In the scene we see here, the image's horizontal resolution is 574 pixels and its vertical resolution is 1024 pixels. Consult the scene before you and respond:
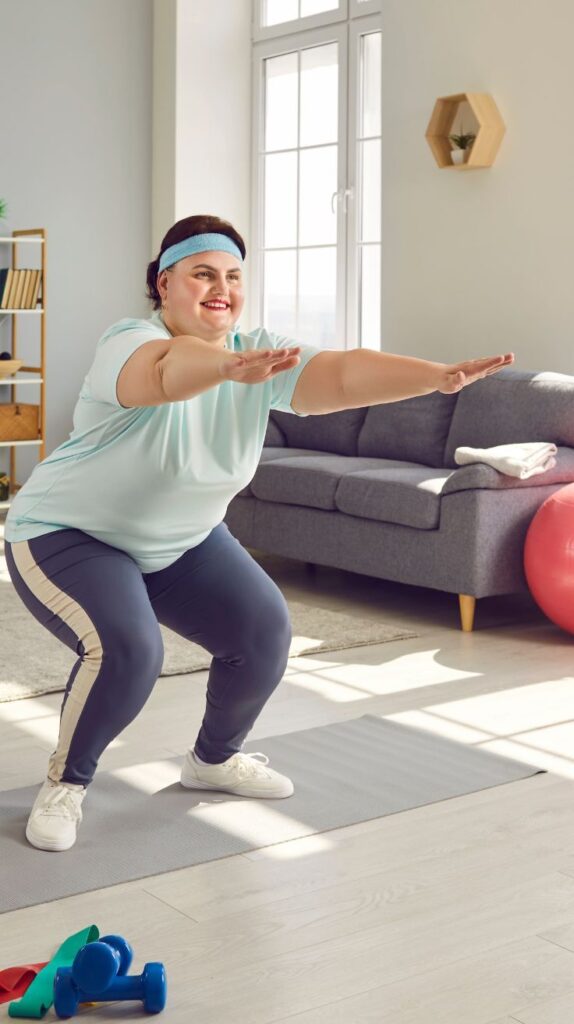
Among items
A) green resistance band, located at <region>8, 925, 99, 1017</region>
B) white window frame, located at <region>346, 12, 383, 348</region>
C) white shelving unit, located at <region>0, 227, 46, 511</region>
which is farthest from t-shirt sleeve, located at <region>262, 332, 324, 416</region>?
white window frame, located at <region>346, 12, 383, 348</region>

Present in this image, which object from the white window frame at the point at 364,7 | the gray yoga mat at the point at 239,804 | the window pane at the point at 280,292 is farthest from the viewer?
→ the window pane at the point at 280,292

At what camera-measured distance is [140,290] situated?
757cm

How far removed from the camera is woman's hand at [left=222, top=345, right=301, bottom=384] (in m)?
1.91

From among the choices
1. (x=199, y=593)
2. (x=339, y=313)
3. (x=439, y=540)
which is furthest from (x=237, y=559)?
(x=339, y=313)

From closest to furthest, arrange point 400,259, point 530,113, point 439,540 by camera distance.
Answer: point 439,540 < point 530,113 < point 400,259

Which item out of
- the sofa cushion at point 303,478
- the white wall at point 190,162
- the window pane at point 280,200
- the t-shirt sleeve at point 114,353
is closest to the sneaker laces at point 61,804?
the t-shirt sleeve at point 114,353

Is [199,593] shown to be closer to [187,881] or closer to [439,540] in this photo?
[187,881]

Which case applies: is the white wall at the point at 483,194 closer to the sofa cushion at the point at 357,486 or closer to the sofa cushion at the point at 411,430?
the sofa cushion at the point at 411,430

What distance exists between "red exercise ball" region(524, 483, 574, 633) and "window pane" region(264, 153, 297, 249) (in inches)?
128

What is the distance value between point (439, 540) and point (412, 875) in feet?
7.16

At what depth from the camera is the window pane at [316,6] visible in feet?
22.2

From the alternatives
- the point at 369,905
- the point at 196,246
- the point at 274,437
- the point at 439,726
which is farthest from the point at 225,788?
the point at 274,437

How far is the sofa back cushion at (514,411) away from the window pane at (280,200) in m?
2.36

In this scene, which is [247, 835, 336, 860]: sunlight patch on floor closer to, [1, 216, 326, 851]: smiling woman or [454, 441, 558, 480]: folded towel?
[1, 216, 326, 851]: smiling woman
